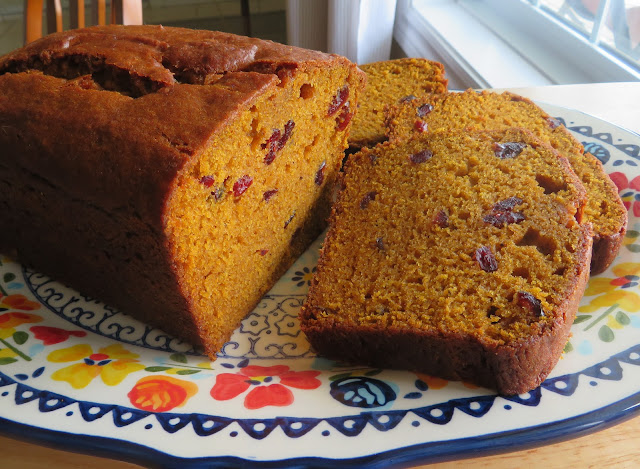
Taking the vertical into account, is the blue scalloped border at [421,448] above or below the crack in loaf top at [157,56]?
below

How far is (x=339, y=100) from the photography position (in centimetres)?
184

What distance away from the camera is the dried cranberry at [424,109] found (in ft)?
7.00

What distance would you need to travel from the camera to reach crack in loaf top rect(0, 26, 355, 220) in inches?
50.8

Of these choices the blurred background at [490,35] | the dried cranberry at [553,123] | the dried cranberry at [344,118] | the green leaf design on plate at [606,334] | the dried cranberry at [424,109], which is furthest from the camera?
the blurred background at [490,35]

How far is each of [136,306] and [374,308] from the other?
686 millimetres

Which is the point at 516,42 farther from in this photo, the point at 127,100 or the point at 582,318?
the point at 127,100

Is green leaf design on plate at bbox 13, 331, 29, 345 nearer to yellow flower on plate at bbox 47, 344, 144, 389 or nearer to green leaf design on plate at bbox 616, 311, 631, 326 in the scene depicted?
yellow flower on plate at bbox 47, 344, 144, 389

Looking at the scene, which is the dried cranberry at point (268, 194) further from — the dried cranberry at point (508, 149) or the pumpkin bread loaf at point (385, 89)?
the dried cranberry at point (508, 149)

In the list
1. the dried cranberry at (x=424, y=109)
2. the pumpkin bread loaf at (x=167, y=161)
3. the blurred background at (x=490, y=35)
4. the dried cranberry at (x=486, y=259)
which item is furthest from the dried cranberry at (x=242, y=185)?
the blurred background at (x=490, y=35)

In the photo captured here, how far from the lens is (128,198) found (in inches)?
50.4

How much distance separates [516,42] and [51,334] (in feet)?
9.00

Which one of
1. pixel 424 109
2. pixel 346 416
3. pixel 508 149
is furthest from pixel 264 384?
pixel 424 109

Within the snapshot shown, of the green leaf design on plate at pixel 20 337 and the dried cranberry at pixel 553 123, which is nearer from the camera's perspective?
the green leaf design on plate at pixel 20 337

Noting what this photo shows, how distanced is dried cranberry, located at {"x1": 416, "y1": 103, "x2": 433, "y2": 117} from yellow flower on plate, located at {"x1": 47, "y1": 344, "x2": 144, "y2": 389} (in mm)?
1309
